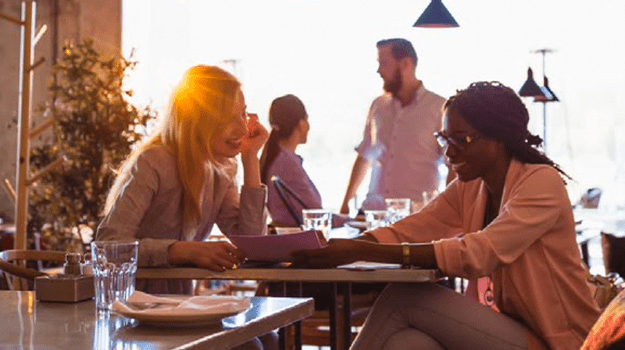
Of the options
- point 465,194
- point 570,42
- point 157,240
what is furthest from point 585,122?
point 157,240

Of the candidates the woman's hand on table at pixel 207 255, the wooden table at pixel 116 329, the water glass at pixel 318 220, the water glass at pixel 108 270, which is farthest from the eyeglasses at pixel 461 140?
the water glass at pixel 108 270

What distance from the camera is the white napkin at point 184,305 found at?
1982mm

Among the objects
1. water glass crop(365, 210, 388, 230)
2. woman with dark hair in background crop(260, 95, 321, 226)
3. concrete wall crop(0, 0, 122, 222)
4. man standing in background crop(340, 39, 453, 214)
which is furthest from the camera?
concrete wall crop(0, 0, 122, 222)

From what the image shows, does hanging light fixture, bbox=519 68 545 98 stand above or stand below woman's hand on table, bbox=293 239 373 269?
above

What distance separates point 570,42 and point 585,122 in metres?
0.83

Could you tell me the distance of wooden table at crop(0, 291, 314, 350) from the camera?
1.83 m

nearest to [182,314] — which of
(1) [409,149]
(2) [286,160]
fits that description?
(2) [286,160]

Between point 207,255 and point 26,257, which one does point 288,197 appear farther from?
point 207,255

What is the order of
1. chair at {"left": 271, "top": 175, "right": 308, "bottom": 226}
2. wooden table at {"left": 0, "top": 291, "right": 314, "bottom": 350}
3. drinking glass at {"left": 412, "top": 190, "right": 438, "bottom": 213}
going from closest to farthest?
wooden table at {"left": 0, "top": 291, "right": 314, "bottom": 350} < chair at {"left": 271, "top": 175, "right": 308, "bottom": 226} < drinking glass at {"left": 412, "top": 190, "right": 438, "bottom": 213}

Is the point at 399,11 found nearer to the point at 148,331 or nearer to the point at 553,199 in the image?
the point at 553,199

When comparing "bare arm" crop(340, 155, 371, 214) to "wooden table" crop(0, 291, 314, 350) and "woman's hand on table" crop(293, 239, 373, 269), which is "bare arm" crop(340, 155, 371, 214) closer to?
"woman's hand on table" crop(293, 239, 373, 269)

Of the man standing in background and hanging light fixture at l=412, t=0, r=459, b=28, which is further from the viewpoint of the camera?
A: the man standing in background

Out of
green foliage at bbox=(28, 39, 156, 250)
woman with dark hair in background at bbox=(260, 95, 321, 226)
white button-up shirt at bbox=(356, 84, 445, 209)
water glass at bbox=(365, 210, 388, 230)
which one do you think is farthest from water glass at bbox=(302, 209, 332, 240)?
green foliage at bbox=(28, 39, 156, 250)

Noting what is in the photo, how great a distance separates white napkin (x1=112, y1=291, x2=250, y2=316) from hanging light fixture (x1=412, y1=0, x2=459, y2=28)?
431 cm
